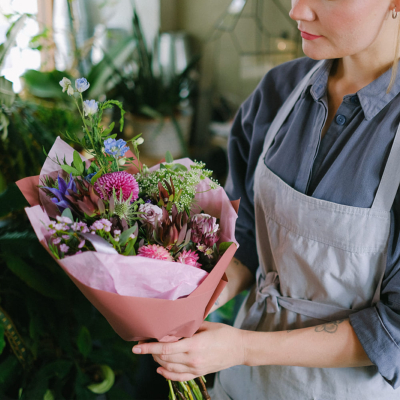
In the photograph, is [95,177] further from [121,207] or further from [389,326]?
[389,326]

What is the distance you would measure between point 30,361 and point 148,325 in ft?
2.64

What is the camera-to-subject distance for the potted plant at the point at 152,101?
88.8 inches

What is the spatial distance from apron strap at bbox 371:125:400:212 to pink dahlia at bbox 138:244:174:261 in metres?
0.42

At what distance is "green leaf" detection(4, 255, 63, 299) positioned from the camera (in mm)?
1066

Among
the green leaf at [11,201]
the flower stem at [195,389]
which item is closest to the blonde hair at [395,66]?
the flower stem at [195,389]

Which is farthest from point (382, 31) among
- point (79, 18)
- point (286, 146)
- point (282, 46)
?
point (79, 18)

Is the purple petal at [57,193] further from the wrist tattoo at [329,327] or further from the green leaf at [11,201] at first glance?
the wrist tattoo at [329,327]

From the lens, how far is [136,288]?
59 centimetres

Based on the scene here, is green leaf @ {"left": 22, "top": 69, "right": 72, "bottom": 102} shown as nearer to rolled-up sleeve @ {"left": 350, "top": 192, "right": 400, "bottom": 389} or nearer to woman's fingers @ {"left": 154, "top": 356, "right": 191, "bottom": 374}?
woman's fingers @ {"left": 154, "top": 356, "right": 191, "bottom": 374}

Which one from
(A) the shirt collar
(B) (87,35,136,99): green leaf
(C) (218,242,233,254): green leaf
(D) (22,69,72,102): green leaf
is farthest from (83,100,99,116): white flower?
(B) (87,35,136,99): green leaf

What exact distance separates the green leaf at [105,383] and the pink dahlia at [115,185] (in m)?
0.90

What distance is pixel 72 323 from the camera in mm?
1392

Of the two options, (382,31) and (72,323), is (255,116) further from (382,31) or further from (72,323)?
(72,323)

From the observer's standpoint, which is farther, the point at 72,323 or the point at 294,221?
the point at 72,323
